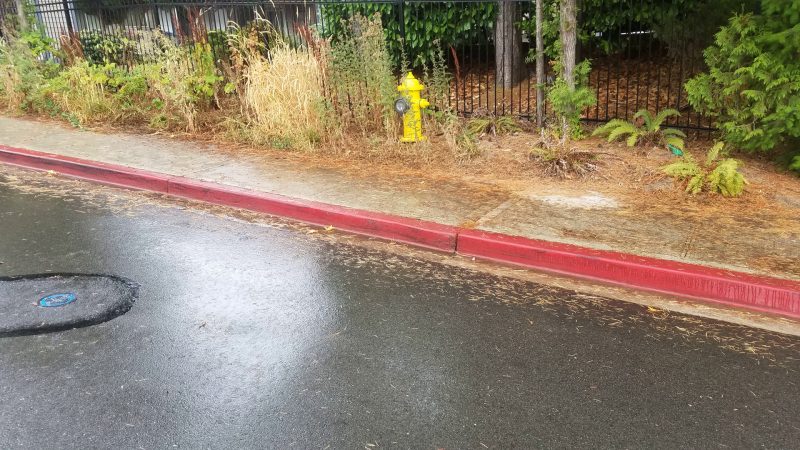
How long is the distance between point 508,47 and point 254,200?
5516 millimetres

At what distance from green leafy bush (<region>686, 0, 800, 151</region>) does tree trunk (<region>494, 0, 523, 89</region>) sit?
3.74m

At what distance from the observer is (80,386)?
12.3 feet

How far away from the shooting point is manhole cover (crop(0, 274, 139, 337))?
4.48 m

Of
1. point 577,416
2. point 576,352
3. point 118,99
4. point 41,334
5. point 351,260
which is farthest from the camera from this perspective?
point 118,99

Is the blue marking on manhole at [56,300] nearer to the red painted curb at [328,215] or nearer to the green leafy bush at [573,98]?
the red painted curb at [328,215]

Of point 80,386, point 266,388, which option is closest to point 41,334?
point 80,386

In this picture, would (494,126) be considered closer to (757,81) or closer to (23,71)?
(757,81)

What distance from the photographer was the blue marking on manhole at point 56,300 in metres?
4.77

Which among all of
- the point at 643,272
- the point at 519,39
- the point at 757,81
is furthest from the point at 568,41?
the point at 643,272

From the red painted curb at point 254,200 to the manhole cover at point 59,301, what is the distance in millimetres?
1939

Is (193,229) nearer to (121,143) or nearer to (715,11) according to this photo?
(121,143)

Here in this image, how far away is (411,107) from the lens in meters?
8.49

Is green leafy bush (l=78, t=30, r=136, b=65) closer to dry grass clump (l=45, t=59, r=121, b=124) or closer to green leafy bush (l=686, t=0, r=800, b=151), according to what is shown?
dry grass clump (l=45, t=59, r=121, b=124)

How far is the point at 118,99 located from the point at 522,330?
8.99 m
